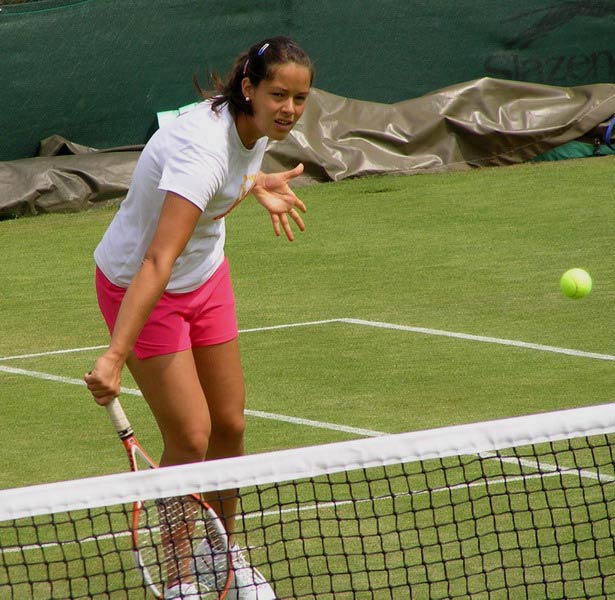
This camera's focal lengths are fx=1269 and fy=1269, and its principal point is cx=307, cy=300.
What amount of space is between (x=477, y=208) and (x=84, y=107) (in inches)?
207

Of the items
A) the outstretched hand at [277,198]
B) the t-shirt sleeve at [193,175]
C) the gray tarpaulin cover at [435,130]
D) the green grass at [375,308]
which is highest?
the t-shirt sleeve at [193,175]

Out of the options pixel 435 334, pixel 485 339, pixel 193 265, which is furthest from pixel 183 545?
pixel 435 334

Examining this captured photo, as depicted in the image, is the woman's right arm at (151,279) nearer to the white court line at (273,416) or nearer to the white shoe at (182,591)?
the white shoe at (182,591)

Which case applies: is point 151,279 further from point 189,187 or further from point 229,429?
point 229,429

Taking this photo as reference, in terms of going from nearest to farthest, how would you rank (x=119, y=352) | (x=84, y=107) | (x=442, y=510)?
1. (x=119, y=352)
2. (x=442, y=510)
3. (x=84, y=107)

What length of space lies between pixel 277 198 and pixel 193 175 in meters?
1.05

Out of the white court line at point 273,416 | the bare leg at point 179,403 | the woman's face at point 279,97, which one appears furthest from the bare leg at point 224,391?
the white court line at point 273,416

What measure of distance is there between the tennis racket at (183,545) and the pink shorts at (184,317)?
28 cm

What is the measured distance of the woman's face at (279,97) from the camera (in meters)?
4.12

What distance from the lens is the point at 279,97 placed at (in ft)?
13.6

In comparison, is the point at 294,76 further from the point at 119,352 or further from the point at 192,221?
the point at 119,352

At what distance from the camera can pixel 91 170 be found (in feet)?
46.3

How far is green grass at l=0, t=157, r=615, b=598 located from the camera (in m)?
6.71

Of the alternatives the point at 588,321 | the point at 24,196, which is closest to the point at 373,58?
the point at 24,196
